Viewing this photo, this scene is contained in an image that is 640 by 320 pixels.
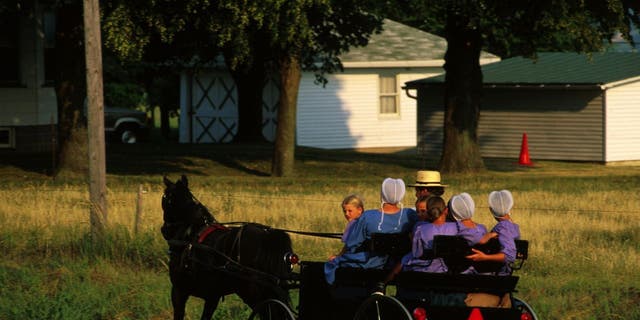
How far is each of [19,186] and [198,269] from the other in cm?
1871

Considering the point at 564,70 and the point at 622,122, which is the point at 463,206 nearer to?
the point at 622,122

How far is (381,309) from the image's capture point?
33.0 ft

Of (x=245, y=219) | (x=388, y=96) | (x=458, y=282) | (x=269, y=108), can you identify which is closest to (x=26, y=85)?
(x=269, y=108)

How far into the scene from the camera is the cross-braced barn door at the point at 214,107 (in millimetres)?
54719

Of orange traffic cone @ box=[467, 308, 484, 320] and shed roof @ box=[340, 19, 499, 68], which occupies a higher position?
shed roof @ box=[340, 19, 499, 68]

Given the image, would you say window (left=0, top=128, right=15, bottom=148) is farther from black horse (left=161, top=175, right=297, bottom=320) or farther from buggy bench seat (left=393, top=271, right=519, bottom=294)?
buggy bench seat (left=393, top=271, right=519, bottom=294)

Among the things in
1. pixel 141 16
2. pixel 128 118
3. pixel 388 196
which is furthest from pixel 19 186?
pixel 128 118

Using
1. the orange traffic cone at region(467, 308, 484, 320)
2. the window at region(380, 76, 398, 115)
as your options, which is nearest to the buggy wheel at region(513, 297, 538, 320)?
the orange traffic cone at region(467, 308, 484, 320)

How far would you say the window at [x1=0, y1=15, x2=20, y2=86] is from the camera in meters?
38.2

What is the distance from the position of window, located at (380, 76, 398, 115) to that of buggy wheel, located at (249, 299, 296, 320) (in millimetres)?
43120

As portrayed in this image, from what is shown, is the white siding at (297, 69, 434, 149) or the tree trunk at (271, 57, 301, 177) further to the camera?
the white siding at (297, 69, 434, 149)

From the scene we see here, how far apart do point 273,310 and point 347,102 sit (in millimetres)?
42130

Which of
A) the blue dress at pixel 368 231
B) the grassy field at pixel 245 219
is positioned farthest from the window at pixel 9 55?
the blue dress at pixel 368 231

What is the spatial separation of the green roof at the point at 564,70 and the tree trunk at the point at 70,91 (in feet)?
54.6
